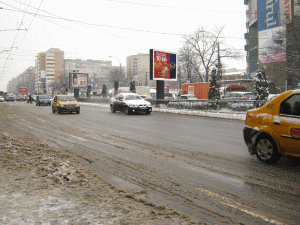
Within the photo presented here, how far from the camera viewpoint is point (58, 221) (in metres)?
3.27

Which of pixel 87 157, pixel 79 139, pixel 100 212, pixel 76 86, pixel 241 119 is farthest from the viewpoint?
pixel 76 86

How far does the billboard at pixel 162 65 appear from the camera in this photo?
96.8ft

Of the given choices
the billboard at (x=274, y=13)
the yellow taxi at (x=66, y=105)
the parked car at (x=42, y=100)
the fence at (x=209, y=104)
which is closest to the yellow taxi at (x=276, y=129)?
the fence at (x=209, y=104)

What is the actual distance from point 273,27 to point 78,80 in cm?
4222

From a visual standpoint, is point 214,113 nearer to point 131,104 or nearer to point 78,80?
point 131,104

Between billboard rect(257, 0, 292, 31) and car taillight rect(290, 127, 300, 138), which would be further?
billboard rect(257, 0, 292, 31)

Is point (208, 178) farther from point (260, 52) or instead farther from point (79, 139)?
point (260, 52)

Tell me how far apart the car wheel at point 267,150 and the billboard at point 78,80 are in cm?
5869

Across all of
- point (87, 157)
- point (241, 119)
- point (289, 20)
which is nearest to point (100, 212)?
point (87, 157)

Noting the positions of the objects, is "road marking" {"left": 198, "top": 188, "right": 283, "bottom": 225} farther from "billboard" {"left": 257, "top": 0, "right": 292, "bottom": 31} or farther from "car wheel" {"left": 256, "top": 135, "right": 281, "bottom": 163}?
"billboard" {"left": 257, "top": 0, "right": 292, "bottom": 31}

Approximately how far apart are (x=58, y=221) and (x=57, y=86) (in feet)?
421

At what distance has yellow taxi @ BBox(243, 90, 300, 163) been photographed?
215 inches

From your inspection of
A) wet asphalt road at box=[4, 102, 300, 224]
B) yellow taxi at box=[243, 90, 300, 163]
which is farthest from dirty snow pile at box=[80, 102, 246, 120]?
yellow taxi at box=[243, 90, 300, 163]

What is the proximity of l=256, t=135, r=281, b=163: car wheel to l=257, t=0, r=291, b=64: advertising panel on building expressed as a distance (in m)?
50.6
